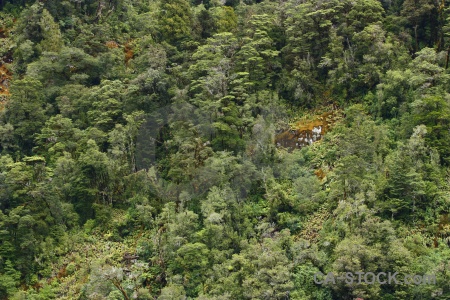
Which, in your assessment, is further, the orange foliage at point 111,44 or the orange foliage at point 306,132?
the orange foliage at point 111,44

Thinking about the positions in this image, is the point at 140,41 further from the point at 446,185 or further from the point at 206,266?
the point at 446,185

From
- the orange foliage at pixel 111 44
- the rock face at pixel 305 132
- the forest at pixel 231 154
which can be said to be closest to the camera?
the forest at pixel 231 154

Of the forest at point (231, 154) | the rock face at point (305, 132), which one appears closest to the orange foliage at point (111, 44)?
the forest at point (231, 154)

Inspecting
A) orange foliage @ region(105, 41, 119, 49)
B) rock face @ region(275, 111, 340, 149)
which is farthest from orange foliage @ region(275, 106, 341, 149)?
orange foliage @ region(105, 41, 119, 49)

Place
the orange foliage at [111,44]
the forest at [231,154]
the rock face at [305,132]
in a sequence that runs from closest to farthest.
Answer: the forest at [231,154], the rock face at [305,132], the orange foliage at [111,44]

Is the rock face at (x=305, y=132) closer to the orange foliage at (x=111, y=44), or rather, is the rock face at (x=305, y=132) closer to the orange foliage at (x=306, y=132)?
the orange foliage at (x=306, y=132)

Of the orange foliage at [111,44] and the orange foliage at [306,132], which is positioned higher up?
the orange foliage at [111,44]

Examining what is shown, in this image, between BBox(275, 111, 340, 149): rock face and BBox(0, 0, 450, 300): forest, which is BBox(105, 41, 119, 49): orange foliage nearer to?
BBox(0, 0, 450, 300): forest
